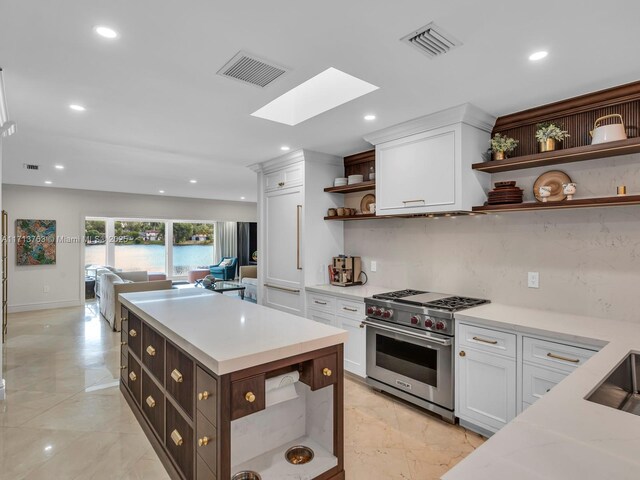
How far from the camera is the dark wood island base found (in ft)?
5.08

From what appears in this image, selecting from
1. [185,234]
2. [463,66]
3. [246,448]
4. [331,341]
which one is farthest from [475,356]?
[185,234]

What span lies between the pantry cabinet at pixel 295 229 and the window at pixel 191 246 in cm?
679

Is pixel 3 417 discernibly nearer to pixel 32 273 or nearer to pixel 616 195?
pixel 616 195

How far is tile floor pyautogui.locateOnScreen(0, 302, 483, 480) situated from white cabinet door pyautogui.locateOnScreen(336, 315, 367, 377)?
175 mm

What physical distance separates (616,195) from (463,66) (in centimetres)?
135

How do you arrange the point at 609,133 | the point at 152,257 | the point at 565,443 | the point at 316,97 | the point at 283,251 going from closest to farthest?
the point at 565,443
the point at 609,133
the point at 316,97
the point at 283,251
the point at 152,257

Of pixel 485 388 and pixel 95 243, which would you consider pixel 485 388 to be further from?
pixel 95 243

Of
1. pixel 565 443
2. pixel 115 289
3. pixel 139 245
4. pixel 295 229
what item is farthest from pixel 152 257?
pixel 565 443

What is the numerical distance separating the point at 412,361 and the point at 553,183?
172 centimetres

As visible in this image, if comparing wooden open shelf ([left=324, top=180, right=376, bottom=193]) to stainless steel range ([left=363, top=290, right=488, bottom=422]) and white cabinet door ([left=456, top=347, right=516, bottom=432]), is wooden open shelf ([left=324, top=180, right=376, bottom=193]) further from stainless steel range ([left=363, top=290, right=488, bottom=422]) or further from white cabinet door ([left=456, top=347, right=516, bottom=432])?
white cabinet door ([left=456, top=347, right=516, bottom=432])

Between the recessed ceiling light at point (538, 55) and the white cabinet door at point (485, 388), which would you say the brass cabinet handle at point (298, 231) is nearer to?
the white cabinet door at point (485, 388)

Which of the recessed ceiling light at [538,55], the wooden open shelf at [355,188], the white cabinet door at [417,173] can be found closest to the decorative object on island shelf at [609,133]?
the recessed ceiling light at [538,55]

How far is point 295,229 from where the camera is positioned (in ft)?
13.6

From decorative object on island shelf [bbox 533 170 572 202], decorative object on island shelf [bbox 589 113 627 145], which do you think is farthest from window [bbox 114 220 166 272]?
decorative object on island shelf [bbox 589 113 627 145]
